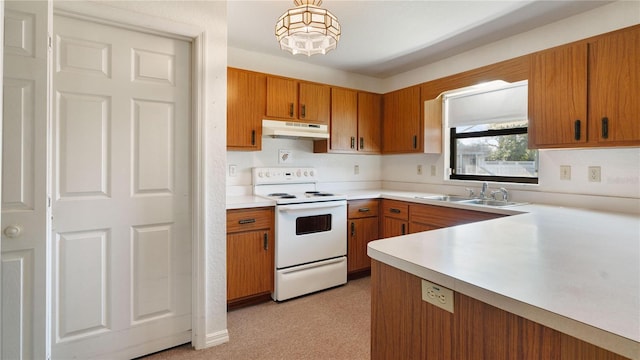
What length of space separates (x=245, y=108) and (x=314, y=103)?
2.53 feet

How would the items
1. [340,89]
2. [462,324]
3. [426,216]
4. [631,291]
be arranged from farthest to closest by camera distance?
[340,89]
[426,216]
[462,324]
[631,291]

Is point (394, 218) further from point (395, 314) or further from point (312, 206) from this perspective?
point (395, 314)

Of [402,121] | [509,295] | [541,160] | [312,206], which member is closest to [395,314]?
[509,295]

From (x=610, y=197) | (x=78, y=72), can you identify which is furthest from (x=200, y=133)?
(x=610, y=197)

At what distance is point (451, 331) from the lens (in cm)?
87

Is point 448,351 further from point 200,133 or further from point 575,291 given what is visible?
point 200,133

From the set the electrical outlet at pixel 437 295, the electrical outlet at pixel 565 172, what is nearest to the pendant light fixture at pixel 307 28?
the electrical outlet at pixel 437 295

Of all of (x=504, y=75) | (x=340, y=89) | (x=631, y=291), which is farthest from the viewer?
(x=340, y=89)

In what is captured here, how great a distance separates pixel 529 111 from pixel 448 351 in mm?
2213

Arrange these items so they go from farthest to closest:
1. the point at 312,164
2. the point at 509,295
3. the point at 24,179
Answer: the point at 312,164, the point at 24,179, the point at 509,295

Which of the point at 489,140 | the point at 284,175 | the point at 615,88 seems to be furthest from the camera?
the point at 284,175

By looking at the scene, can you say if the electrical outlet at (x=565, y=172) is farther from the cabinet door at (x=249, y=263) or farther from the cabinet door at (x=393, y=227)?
the cabinet door at (x=249, y=263)

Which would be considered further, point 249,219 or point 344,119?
point 344,119

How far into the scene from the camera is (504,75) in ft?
8.61
